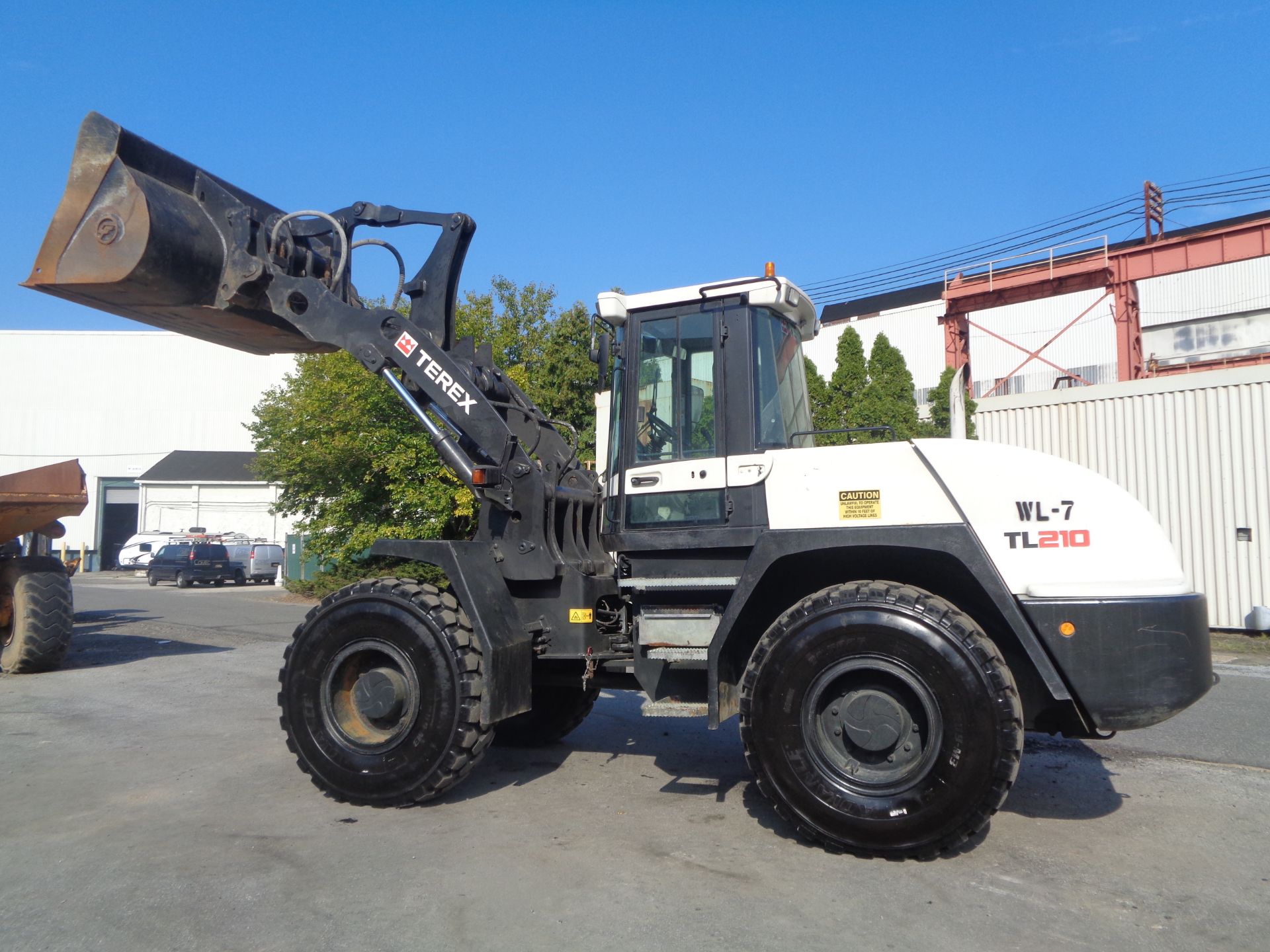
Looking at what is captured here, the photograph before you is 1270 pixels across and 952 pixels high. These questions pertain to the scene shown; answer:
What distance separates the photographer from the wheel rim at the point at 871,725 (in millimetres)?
4805

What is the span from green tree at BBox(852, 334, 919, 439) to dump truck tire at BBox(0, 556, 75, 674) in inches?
675

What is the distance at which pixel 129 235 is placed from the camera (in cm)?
557

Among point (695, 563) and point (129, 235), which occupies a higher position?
point (129, 235)

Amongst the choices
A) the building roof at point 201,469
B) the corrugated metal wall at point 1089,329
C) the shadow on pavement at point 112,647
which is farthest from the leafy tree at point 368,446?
the building roof at point 201,469

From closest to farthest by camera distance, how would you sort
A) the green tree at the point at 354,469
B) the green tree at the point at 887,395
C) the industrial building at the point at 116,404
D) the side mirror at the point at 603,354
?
the side mirror at the point at 603,354 < the green tree at the point at 354,469 < the green tree at the point at 887,395 < the industrial building at the point at 116,404

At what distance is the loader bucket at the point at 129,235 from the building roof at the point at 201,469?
44981 mm

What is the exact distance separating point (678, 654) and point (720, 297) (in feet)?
7.07

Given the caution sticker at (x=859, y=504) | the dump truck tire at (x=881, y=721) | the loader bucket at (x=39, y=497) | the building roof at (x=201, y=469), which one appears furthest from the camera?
the building roof at (x=201, y=469)

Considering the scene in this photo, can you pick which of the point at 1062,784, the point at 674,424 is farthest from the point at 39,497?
the point at 1062,784

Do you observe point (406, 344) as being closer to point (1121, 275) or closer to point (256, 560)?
point (1121, 275)

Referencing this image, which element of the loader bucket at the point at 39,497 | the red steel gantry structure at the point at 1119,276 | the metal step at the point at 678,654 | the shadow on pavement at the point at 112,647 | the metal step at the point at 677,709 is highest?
the red steel gantry structure at the point at 1119,276

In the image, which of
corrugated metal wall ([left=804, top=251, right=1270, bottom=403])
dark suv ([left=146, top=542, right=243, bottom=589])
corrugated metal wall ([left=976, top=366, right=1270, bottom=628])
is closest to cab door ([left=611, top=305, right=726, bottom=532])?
corrugated metal wall ([left=976, top=366, right=1270, bottom=628])

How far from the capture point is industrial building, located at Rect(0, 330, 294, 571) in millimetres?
54125

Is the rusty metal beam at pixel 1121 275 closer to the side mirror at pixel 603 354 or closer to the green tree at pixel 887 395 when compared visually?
the green tree at pixel 887 395
